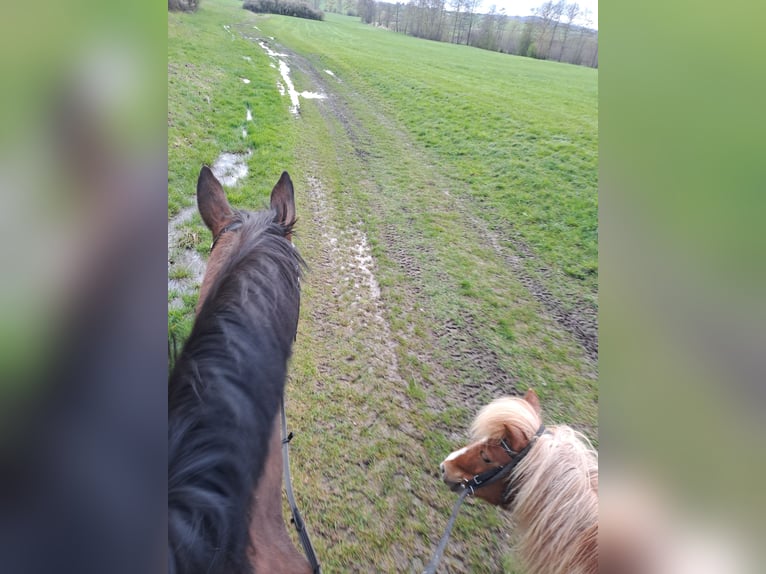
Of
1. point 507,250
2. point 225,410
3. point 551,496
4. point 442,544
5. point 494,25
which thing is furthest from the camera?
point 507,250

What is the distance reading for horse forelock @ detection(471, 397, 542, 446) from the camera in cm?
113

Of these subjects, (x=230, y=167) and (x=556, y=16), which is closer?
(x=556, y=16)

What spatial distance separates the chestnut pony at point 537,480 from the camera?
915mm

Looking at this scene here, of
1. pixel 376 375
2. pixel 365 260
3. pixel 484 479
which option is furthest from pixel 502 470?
pixel 365 260

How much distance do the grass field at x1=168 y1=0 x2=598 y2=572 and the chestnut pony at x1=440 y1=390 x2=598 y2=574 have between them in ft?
0.39

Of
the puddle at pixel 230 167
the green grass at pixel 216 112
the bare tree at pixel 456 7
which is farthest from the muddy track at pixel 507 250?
the bare tree at pixel 456 7

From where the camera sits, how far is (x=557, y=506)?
97 centimetres

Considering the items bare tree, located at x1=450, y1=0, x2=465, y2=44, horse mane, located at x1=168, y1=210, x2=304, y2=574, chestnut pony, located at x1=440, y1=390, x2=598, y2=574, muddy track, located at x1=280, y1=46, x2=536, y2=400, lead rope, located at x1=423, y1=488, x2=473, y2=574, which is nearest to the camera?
horse mane, located at x1=168, y1=210, x2=304, y2=574

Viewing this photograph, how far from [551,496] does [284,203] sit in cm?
124

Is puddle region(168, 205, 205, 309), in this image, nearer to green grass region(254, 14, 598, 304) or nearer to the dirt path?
the dirt path

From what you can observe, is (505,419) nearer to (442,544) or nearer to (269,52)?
(442,544)
